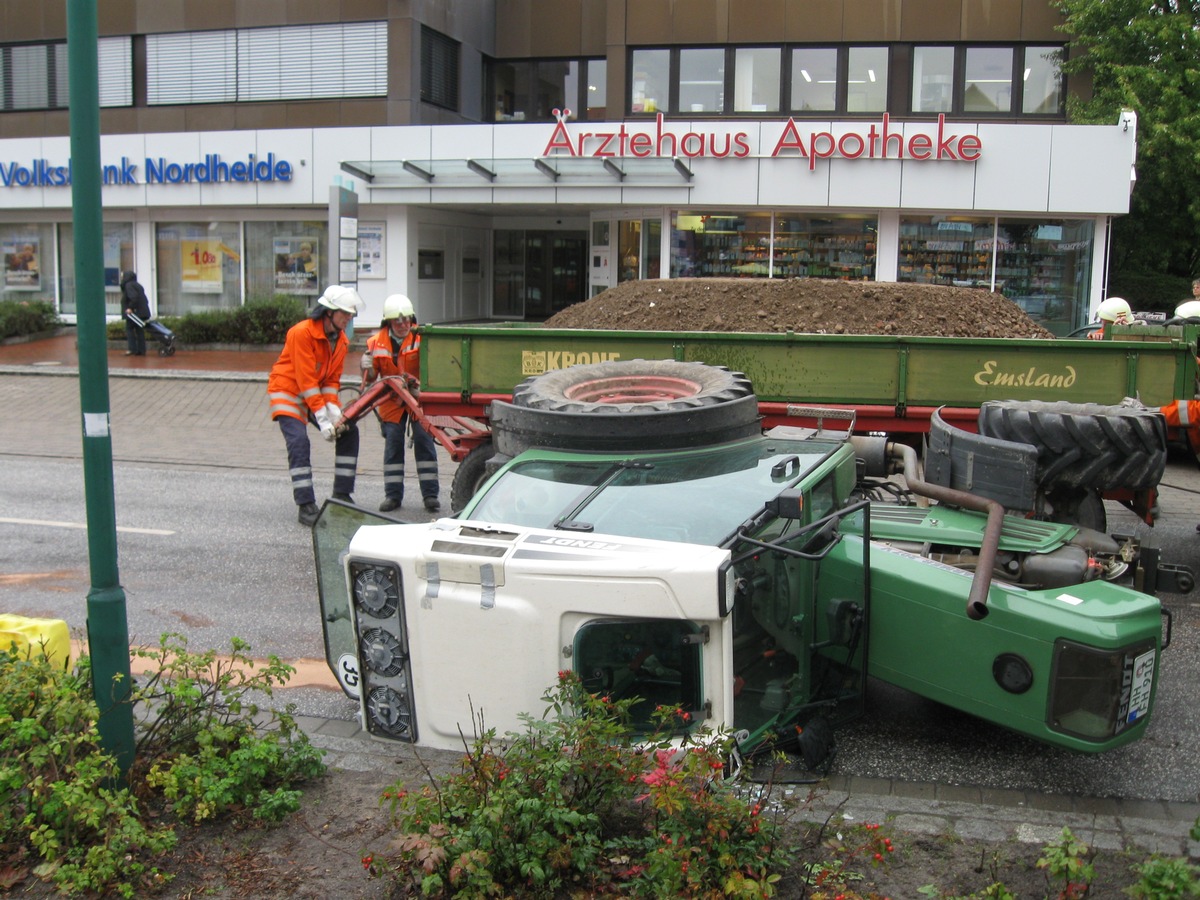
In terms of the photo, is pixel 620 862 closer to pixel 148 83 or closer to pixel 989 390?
pixel 989 390

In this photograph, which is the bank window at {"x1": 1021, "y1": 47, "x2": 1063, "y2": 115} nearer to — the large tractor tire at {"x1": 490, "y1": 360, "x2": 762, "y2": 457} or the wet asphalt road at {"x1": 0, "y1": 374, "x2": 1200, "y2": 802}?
the wet asphalt road at {"x1": 0, "y1": 374, "x2": 1200, "y2": 802}

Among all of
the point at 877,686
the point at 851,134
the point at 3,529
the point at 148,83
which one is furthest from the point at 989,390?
the point at 148,83

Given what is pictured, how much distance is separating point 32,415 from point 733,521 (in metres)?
13.9

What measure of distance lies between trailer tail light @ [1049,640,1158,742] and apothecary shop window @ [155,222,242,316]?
966 inches

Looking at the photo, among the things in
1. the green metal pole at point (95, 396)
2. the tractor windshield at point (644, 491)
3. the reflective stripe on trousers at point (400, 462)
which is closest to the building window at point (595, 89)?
the reflective stripe on trousers at point (400, 462)

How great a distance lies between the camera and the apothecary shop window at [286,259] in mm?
25969

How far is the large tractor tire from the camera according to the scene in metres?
5.26

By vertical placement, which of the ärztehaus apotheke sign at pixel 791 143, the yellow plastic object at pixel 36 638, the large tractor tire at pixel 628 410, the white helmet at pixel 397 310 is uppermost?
the ärztehaus apotheke sign at pixel 791 143

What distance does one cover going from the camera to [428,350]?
9750 mm

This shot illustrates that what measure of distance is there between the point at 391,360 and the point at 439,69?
17830mm

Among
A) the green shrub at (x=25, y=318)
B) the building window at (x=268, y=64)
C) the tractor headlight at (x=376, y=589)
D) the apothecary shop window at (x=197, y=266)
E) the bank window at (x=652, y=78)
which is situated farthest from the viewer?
the apothecary shop window at (x=197, y=266)

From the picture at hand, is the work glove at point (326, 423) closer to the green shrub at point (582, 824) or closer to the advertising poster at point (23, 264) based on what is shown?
the green shrub at point (582, 824)

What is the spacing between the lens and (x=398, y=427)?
10180mm

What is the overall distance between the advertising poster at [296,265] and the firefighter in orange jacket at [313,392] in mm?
17028
